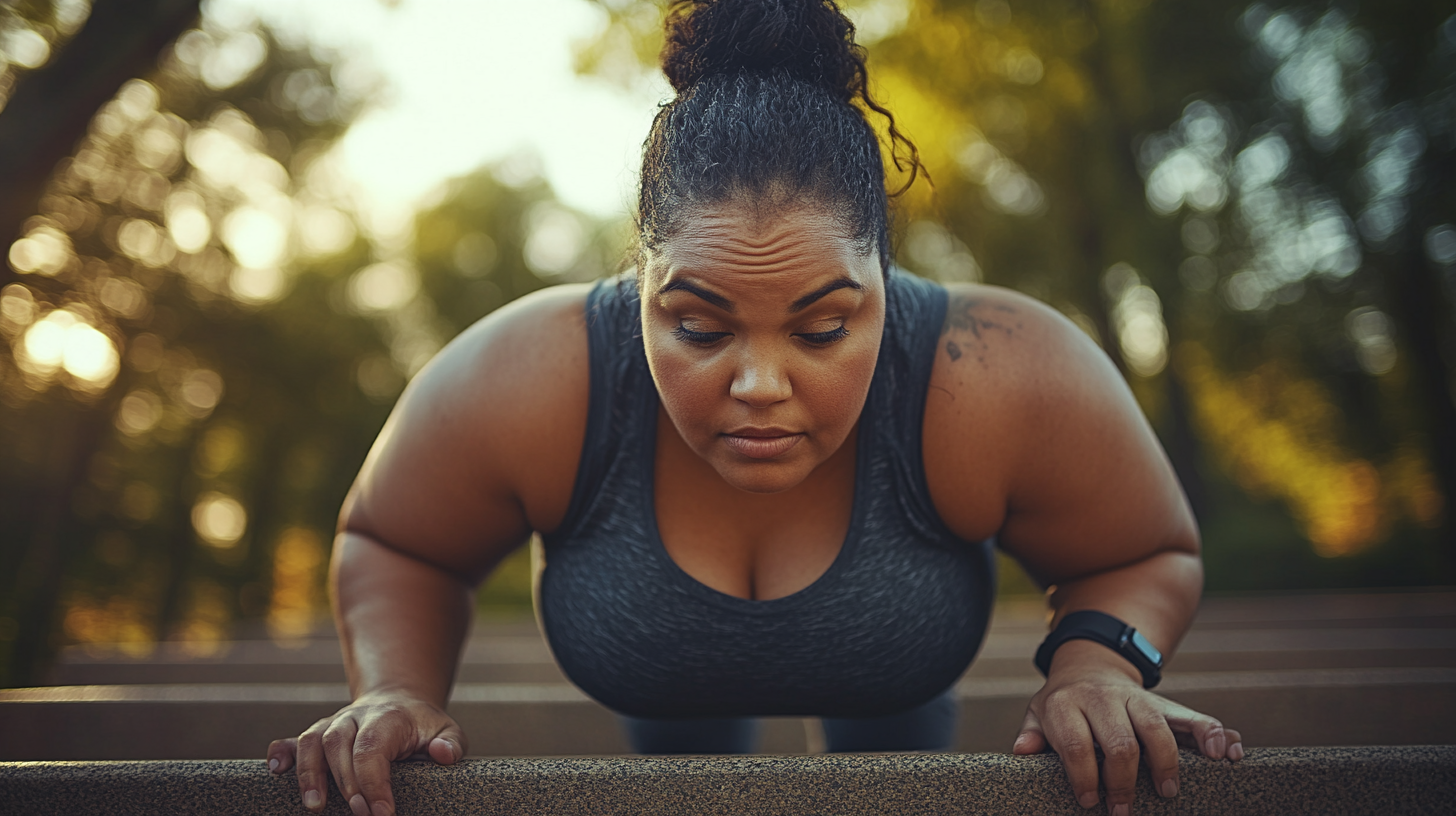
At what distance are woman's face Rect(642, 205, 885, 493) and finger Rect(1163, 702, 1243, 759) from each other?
1.95 feet

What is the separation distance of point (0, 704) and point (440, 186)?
18731 millimetres

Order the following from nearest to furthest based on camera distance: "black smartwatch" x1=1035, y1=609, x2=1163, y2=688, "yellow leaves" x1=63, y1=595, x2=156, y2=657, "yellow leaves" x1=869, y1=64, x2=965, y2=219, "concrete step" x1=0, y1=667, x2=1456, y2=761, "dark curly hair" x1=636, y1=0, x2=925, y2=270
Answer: "dark curly hair" x1=636, y1=0, x2=925, y2=270
"black smartwatch" x1=1035, y1=609, x2=1163, y2=688
"concrete step" x1=0, y1=667, x2=1456, y2=761
"yellow leaves" x1=869, y1=64, x2=965, y2=219
"yellow leaves" x1=63, y1=595, x2=156, y2=657

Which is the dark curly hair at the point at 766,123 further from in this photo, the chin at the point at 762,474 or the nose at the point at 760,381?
the chin at the point at 762,474

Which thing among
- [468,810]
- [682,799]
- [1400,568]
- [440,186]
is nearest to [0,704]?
[468,810]

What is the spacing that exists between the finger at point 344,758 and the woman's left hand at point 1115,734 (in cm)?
88

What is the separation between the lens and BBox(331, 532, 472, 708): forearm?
1386mm

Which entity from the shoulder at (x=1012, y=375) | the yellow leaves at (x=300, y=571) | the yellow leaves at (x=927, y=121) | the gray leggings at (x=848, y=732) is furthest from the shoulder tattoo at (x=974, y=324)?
the yellow leaves at (x=300, y=571)

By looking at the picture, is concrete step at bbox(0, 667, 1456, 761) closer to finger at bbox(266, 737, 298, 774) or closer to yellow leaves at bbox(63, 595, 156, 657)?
finger at bbox(266, 737, 298, 774)

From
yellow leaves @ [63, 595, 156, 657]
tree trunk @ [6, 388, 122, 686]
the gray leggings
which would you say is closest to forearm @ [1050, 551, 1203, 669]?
the gray leggings

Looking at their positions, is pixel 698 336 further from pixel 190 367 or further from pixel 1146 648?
pixel 190 367

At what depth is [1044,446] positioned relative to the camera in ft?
4.62

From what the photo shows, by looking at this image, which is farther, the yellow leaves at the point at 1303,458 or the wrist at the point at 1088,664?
the yellow leaves at the point at 1303,458

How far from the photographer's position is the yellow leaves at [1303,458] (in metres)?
11.0

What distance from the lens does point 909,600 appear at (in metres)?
1.45
